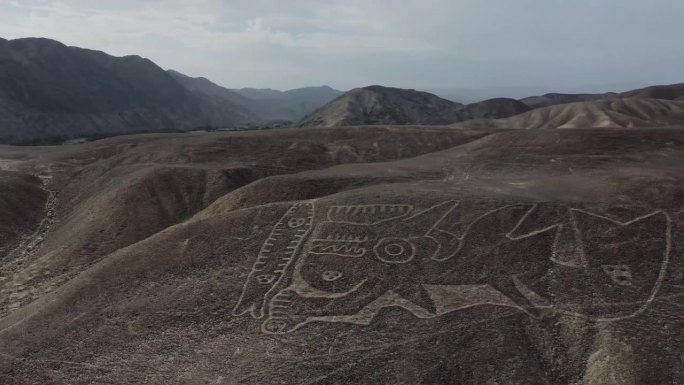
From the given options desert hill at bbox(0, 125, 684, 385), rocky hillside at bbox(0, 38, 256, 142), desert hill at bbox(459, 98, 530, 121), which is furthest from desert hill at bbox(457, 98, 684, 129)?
rocky hillside at bbox(0, 38, 256, 142)

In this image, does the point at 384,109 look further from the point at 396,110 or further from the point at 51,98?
the point at 51,98

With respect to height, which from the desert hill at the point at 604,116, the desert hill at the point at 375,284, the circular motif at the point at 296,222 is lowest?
the desert hill at the point at 375,284

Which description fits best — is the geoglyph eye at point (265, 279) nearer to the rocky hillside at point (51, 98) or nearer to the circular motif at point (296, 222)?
the circular motif at point (296, 222)

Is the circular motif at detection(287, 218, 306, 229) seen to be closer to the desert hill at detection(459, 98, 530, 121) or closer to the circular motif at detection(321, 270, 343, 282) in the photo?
the circular motif at detection(321, 270, 343, 282)

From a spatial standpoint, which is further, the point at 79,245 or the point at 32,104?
the point at 32,104

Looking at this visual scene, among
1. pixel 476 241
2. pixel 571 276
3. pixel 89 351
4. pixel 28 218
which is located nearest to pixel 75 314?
pixel 89 351

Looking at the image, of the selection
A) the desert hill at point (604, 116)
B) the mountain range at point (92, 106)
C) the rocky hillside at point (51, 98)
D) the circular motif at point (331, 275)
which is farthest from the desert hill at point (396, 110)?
the circular motif at point (331, 275)

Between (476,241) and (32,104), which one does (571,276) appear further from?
(32,104)
